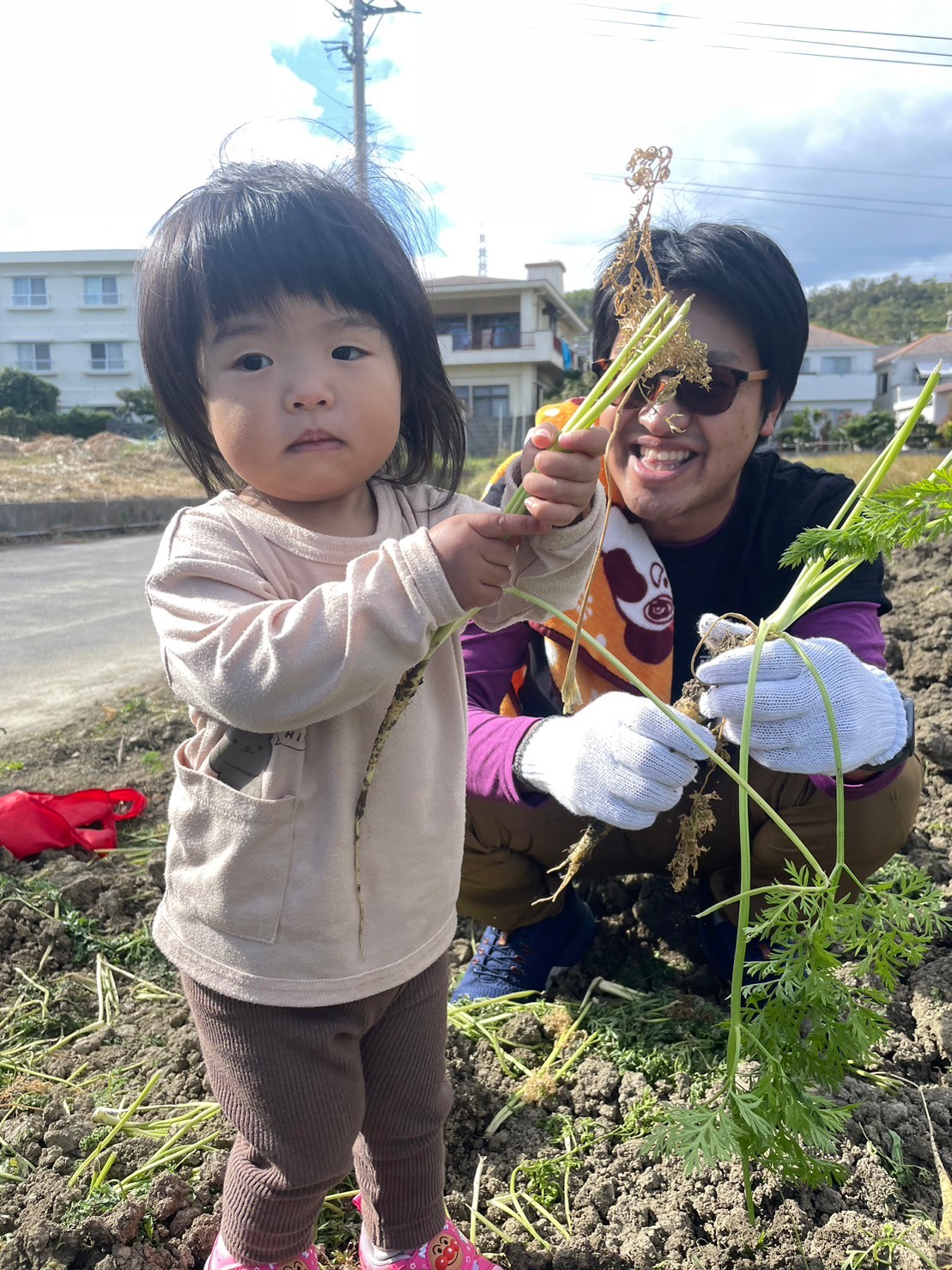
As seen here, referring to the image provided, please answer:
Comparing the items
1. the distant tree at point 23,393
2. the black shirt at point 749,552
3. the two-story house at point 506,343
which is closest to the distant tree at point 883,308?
the two-story house at point 506,343

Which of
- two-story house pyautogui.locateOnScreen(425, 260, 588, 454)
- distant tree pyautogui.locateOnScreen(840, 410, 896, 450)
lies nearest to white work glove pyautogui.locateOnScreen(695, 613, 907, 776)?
two-story house pyautogui.locateOnScreen(425, 260, 588, 454)

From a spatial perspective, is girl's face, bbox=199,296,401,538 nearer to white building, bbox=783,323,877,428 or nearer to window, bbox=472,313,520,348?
window, bbox=472,313,520,348

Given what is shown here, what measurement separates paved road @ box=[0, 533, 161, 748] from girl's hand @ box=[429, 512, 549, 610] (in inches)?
139

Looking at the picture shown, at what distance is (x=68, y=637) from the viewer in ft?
21.3

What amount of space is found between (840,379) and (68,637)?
5696 cm

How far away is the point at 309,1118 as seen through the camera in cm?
127

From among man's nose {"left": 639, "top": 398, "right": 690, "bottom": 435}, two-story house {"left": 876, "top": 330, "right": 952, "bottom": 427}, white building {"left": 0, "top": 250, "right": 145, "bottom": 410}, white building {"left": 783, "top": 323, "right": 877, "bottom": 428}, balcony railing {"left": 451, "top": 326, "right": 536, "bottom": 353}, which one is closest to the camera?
man's nose {"left": 639, "top": 398, "right": 690, "bottom": 435}

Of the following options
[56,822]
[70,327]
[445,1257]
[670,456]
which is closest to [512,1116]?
[445,1257]

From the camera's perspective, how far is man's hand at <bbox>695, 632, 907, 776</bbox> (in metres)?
1.77

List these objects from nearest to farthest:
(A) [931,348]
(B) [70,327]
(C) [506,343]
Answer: (C) [506,343] → (B) [70,327] → (A) [931,348]

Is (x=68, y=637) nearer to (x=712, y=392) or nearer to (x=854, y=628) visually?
(x=712, y=392)

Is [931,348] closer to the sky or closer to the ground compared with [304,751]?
closer to the ground

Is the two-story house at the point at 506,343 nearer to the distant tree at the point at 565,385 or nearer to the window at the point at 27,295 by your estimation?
the distant tree at the point at 565,385

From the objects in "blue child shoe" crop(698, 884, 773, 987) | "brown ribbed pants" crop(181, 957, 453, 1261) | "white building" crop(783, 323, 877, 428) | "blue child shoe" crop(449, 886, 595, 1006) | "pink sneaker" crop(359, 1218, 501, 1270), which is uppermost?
"brown ribbed pants" crop(181, 957, 453, 1261)
